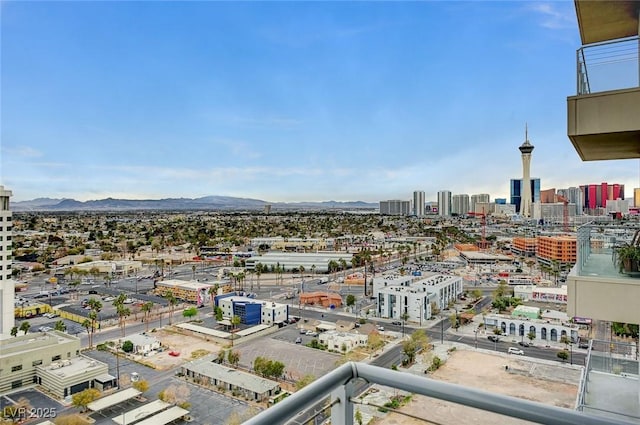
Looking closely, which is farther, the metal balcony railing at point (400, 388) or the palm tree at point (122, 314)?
the palm tree at point (122, 314)

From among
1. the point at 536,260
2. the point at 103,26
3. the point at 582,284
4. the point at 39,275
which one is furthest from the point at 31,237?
the point at 582,284

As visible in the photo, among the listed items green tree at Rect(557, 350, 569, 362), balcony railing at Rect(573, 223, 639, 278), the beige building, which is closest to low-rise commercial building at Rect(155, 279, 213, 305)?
the beige building

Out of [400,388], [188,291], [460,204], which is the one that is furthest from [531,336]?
[460,204]

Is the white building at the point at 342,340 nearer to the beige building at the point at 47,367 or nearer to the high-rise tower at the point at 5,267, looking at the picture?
the beige building at the point at 47,367

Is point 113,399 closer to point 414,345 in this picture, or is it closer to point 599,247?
point 414,345

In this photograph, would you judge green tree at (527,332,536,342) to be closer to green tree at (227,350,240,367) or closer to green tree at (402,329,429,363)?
green tree at (402,329,429,363)

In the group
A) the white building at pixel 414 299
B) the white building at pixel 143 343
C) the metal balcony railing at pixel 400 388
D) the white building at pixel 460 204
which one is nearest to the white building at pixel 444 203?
the white building at pixel 460 204
